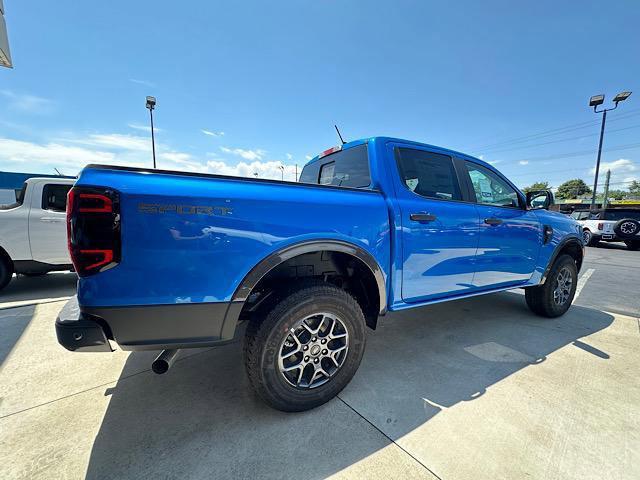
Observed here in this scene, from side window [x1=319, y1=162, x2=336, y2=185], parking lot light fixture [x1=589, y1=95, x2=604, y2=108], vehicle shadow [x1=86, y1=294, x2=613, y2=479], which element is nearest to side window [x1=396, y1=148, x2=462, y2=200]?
side window [x1=319, y1=162, x2=336, y2=185]

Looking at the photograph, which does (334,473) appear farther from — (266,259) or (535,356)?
(535,356)

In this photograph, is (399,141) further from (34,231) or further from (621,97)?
(621,97)

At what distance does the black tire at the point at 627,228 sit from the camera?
11.8 meters

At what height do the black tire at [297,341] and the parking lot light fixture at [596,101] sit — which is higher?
the parking lot light fixture at [596,101]

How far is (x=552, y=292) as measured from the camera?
3.71 metres

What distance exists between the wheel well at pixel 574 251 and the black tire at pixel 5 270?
8.13 m

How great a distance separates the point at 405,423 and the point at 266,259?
4.67 feet

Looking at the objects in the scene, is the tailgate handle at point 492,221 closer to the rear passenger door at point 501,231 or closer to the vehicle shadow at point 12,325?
the rear passenger door at point 501,231

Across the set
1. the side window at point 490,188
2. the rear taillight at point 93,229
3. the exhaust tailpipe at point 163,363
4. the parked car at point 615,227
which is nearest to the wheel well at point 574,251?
the side window at point 490,188

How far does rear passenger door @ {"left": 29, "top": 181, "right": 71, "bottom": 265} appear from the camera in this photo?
459cm

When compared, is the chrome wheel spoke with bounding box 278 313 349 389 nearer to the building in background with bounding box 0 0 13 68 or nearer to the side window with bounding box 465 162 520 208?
Result: the side window with bounding box 465 162 520 208

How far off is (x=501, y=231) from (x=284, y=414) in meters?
2.72

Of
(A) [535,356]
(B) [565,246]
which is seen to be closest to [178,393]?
(A) [535,356]

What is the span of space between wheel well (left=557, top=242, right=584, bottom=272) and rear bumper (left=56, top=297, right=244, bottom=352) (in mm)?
4349
